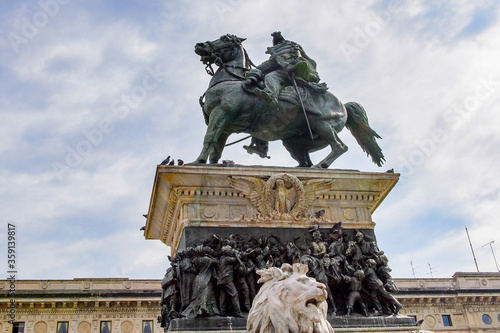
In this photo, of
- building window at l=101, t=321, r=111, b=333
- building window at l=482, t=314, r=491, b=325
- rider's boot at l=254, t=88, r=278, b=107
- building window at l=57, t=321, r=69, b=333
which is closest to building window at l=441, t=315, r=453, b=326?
building window at l=482, t=314, r=491, b=325

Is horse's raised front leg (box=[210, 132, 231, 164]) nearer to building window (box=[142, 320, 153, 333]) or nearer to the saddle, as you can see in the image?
the saddle

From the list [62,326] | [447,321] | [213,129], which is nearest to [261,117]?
[213,129]

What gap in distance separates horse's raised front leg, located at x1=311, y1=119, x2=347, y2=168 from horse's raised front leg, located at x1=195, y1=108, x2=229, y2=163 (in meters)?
1.96

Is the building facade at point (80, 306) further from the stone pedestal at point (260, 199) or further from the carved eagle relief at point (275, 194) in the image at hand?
the carved eagle relief at point (275, 194)

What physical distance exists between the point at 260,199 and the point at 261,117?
206cm

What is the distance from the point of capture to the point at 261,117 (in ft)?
38.7

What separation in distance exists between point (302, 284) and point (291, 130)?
245 inches

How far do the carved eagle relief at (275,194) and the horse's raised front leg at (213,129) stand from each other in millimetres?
1063

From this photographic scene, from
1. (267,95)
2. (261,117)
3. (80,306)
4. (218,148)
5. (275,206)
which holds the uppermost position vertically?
(80,306)

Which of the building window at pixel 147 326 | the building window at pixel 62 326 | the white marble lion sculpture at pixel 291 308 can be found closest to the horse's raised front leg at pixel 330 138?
the white marble lion sculpture at pixel 291 308

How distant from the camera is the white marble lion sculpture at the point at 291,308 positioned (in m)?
6.23

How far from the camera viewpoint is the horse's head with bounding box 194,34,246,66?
12398mm

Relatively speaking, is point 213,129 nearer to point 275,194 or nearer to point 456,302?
point 275,194

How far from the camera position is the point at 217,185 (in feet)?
34.4
